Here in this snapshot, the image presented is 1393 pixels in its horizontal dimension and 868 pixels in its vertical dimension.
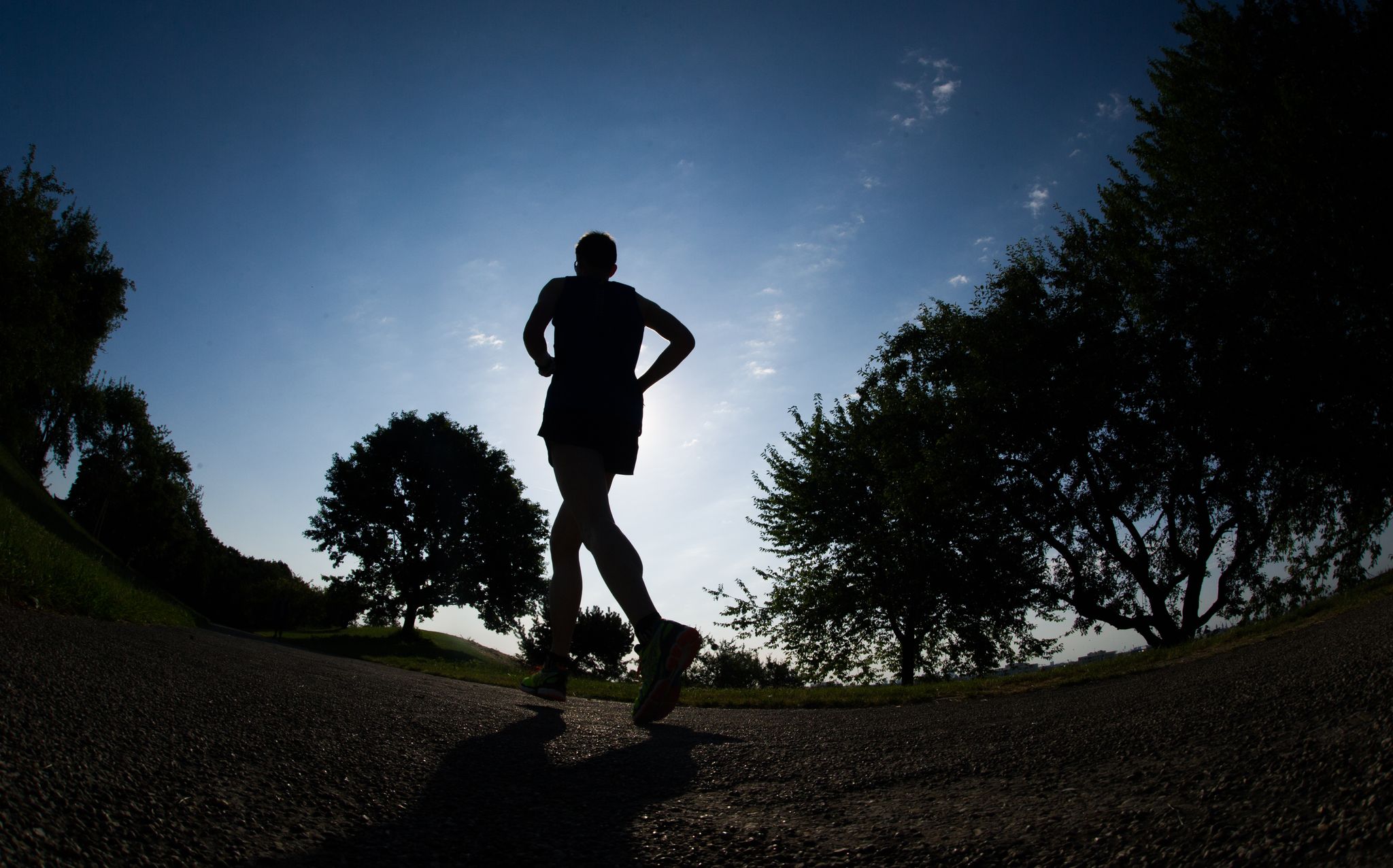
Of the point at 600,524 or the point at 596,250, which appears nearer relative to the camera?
the point at 600,524

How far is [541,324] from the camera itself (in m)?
3.93

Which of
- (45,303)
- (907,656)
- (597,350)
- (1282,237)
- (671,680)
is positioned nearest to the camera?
(671,680)

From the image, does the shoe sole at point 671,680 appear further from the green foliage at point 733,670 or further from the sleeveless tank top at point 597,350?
the green foliage at point 733,670

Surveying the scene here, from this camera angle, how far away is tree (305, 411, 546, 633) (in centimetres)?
3462

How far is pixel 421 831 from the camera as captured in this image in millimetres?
1439

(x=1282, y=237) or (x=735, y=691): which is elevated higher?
(x=1282, y=237)

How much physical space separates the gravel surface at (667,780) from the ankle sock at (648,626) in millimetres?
414

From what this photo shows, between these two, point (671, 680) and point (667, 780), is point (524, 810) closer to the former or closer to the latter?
point (667, 780)

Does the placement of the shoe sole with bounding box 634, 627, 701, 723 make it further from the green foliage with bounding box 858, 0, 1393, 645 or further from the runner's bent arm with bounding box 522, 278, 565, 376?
the green foliage with bounding box 858, 0, 1393, 645

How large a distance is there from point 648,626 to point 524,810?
157cm

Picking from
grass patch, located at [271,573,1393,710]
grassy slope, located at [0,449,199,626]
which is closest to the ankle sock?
grass patch, located at [271,573,1393,710]

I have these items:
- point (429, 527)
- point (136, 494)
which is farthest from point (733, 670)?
point (136, 494)

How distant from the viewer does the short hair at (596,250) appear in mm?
4176

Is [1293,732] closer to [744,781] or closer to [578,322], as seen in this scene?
[744,781]
